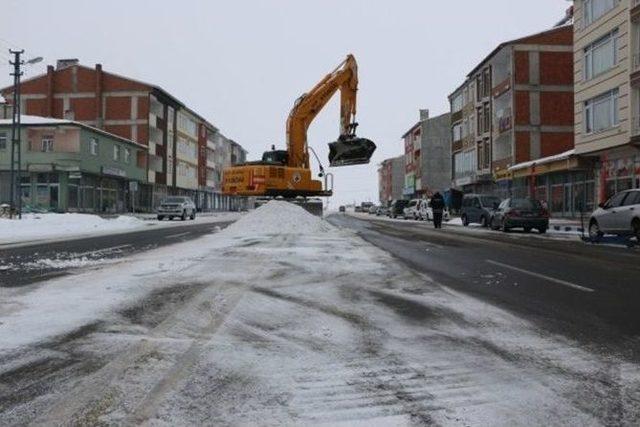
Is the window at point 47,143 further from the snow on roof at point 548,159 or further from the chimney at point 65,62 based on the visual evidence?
the snow on roof at point 548,159

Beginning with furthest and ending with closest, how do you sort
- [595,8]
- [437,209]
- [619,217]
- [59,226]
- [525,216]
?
[595,8]
[437,209]
[59,226]
[525,216]
[619,217]

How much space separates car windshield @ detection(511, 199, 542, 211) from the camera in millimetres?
24453

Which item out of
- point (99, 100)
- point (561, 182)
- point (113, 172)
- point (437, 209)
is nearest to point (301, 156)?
point (437, 209)

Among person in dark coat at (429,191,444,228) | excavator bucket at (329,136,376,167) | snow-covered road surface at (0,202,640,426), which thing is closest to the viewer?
snow-covered road surface at (0,202,640,426)

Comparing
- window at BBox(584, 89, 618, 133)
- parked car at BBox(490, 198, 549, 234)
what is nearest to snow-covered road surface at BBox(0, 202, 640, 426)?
parked car at BBox(490, 198, 549, 234)

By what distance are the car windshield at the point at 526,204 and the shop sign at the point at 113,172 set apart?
3602 centimetres

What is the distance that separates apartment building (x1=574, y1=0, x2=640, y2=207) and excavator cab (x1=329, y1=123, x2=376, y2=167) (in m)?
12.7

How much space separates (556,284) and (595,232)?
39.6 feet

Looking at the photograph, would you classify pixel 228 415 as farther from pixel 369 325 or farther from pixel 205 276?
pixel 205 276

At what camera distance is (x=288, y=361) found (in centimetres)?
411

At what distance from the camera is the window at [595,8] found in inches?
1130

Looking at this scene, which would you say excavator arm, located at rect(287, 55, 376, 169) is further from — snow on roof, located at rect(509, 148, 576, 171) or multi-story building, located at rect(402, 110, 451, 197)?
multi-story building, located at rect(402, 110, 451, 197)

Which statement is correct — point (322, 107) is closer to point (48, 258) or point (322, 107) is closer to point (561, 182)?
point (48, 258)

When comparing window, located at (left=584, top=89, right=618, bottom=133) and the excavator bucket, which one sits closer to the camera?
the excavator bucket
